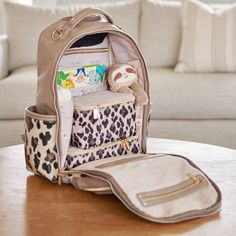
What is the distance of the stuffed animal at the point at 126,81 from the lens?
1.46 meters

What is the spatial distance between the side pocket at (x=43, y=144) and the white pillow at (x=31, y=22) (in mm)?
1828

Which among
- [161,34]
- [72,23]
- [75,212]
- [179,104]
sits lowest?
[179,104]

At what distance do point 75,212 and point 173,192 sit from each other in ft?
0.71

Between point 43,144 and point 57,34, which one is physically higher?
point 57,34

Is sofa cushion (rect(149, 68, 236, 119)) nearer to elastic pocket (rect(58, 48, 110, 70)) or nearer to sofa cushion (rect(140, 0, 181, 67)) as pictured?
sofa cushion (rect(140, 0, 181, 67))

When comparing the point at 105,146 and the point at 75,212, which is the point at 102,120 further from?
the point at 75,212

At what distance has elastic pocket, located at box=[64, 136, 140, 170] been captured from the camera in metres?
1.35

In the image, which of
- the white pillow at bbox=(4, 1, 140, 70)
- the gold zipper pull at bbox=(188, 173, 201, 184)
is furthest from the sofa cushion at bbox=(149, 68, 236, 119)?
the gold zipper pull at bbox=(188, 173, 201, 184)

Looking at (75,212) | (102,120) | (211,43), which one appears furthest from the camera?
(211,43)

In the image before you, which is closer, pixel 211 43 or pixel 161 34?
pixel 211 43

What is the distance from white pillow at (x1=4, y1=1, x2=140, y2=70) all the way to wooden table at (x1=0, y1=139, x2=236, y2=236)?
→ 1.73 m

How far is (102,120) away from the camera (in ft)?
4.53

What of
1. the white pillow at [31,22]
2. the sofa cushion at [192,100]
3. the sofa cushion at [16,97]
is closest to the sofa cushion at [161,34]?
the white pillow at [31,22]

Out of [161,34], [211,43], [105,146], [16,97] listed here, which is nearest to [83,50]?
[105,146]
